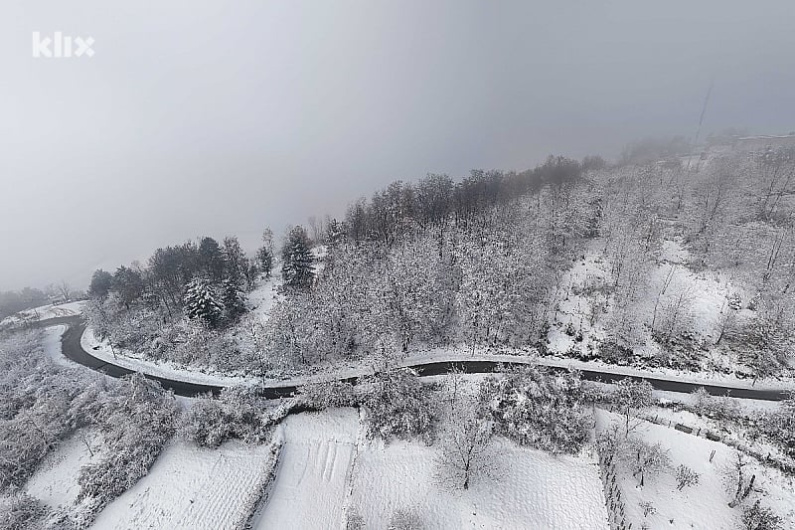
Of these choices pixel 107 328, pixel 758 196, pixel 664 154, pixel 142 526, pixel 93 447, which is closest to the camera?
pixel 142 526

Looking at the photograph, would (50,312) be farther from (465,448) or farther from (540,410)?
(540,410)

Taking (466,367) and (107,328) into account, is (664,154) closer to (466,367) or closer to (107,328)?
(466,367)

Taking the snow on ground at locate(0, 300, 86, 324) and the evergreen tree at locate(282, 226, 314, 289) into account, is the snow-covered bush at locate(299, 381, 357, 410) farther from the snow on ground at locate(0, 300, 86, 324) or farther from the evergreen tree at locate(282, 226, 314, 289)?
the snow on ground at locate(0, 300, 86, 324)

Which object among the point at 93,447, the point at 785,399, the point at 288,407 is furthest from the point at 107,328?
the point at 785,399

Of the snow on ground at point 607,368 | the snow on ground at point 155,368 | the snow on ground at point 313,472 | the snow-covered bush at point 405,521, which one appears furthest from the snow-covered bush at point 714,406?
the snow on ground at point 155,368

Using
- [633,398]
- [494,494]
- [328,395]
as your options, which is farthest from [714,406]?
[328,395]

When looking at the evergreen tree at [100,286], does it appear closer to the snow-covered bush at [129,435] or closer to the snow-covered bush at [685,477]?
the snow-covered bush at [129,435]
